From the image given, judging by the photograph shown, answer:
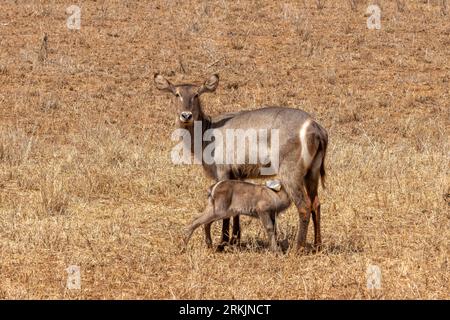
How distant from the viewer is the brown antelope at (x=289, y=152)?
8.32 metres

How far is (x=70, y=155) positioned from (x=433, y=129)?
253 inches

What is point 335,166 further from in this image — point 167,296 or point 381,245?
point 167,296

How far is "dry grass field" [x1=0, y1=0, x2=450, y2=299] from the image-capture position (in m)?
7.76

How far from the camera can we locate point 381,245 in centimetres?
873

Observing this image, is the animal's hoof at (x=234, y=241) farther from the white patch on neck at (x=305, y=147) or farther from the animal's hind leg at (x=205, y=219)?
the white patch on neck at (x=305, y=147)

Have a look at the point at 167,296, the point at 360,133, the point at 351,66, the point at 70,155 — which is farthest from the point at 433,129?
the point at 167,296

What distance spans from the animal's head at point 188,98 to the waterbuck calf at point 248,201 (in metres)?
0.89

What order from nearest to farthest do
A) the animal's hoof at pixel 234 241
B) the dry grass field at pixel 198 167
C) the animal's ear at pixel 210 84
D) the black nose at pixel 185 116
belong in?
the dry grass field at pixel 198 167 → the animal's hoof at pixel 234 241 → the black nose at pixel 185 116 → the animal's ear at pixel 210 84

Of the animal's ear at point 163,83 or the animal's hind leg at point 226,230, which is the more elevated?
the animal's ear at point 163,83

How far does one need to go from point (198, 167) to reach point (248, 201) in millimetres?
3620

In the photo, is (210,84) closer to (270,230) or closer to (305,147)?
(305,147)

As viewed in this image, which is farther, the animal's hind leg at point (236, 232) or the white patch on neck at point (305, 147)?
the animal's hind leg at point (236, 232)

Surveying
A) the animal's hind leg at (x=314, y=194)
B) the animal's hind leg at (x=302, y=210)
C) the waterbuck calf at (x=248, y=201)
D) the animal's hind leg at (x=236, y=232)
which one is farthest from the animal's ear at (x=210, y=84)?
the animal's hind leg at (x=302, y=210)

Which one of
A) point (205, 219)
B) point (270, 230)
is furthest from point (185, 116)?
point (270, 230)
